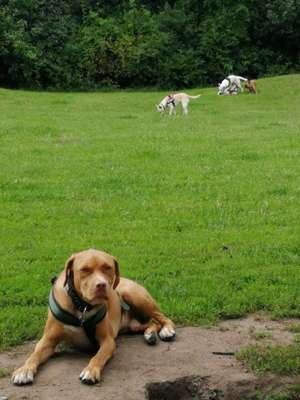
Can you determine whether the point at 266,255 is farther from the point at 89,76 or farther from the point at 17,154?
the point at 89,76

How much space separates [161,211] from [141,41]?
32.3m

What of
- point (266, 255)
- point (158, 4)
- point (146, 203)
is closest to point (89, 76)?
point (158, 4)

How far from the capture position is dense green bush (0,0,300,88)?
39031mm

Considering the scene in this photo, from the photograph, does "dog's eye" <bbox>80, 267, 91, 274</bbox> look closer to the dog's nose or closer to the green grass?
the dog's nose

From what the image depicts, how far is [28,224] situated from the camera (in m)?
9.71

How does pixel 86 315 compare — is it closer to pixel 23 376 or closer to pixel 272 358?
pixel 23 376

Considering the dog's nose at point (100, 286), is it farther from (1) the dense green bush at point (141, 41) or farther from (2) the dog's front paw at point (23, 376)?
(1) the dense green bush at point (141, 41)

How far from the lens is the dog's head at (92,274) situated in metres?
5.24

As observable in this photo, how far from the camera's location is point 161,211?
10.4 m

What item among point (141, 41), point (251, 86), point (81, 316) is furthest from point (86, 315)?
point (141, 41)

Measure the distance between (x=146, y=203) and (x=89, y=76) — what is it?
30.3 meters

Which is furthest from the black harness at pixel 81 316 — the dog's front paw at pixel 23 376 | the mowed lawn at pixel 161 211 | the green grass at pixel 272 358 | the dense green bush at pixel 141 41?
the dense green bush at pixel 141 41

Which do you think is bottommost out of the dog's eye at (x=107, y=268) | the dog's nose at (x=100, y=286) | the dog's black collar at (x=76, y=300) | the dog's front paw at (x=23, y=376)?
the dog's front paw at (x=23, y=376)

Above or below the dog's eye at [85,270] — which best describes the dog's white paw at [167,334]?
below
